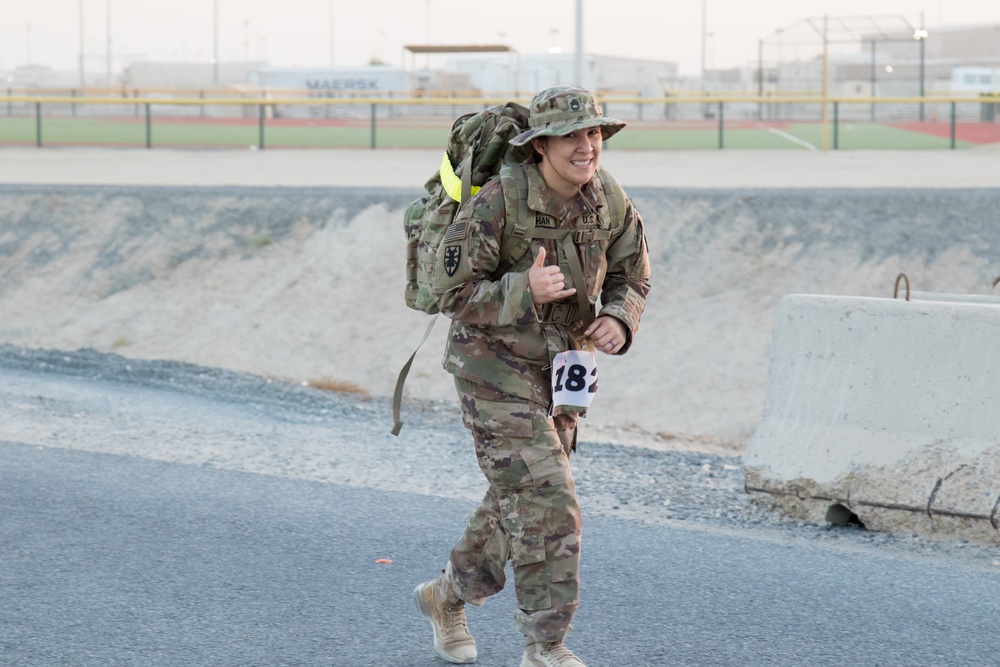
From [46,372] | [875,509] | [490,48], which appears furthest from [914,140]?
[875,509]

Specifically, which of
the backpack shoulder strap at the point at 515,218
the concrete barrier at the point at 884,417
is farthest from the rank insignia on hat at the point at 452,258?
the concrete barrier at the point at 884,417

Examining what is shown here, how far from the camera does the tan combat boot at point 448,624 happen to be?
13.5ft

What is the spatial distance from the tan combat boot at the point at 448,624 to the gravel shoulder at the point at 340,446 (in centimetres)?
200

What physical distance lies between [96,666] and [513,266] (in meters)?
1.90

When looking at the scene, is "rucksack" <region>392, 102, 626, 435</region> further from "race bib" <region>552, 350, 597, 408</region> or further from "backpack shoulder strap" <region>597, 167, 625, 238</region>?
"race bib" <region>552, 350, 597, 408</region>

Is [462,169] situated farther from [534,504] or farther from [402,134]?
[402,134]

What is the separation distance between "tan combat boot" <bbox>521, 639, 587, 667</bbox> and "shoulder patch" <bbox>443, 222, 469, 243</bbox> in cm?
127

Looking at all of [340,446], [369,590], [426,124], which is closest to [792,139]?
[426,124]

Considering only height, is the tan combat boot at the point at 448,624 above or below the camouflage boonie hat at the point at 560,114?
below

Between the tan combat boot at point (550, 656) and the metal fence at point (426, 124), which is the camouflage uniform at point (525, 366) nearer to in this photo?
the tan combat boot at point (550, 656)

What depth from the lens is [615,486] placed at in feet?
22.4

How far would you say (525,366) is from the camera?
12.5 feet

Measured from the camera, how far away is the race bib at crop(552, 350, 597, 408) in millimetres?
3748

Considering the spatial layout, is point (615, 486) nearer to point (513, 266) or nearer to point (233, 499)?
point (233, 499)
